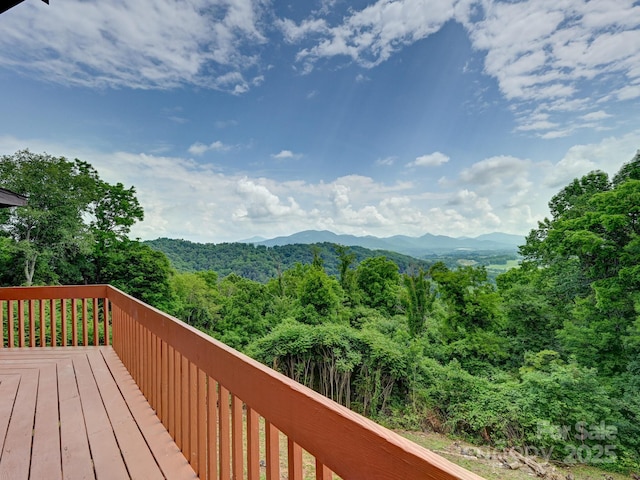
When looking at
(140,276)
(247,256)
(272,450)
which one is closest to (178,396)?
(272,450)

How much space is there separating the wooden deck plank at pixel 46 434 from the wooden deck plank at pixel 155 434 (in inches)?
16.7

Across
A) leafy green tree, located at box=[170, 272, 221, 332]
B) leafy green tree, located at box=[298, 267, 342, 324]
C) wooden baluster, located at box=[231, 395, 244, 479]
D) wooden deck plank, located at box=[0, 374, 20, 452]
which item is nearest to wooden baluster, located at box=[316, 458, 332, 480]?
wooden baluster, located at box=[231, 395, 244, 479]

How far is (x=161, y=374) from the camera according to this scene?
229 cm

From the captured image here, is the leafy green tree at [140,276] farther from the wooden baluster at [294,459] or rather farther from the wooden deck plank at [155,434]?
the wooden baluster at [294,459]

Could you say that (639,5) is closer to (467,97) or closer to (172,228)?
(467,97)

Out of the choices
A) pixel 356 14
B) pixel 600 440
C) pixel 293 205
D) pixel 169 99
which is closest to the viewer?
pixel 600 440

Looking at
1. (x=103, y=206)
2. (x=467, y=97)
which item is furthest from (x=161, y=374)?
(x=467, y=97)

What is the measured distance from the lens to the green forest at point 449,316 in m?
11.2

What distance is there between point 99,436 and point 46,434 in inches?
14.1

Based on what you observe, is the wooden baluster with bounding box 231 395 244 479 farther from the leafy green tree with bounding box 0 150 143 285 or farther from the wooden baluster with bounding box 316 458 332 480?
the leafy green tree with bounding box 0 150 143 285

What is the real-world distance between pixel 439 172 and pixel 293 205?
14.4m

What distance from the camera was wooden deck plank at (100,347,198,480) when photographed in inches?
68.2

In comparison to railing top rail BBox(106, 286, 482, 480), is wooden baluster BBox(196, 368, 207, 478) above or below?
below

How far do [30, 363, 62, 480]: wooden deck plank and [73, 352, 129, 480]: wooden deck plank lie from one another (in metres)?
0.16
